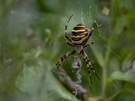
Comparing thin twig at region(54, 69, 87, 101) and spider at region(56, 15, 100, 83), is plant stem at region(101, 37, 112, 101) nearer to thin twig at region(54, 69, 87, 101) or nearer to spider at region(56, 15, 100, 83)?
thin twig at region(54, 69, 87, 101)

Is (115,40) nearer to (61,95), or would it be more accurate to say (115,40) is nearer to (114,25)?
(114,25)

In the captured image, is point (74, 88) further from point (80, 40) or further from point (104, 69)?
point (80, 40)

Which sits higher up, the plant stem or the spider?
the spider

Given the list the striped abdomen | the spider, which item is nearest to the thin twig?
the spider

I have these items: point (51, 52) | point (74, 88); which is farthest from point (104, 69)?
point (51, 52)

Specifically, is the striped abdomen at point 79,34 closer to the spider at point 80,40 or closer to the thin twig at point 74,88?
the spider at point 80,40

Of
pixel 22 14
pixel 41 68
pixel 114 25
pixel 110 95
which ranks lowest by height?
pixel 110 95

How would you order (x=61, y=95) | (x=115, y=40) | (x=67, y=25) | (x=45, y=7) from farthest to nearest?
(x=45, y=7) < (x=115, y=40) < (x=61, y=95) < (x=67, y=25)

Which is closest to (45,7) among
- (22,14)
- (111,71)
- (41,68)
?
(22,14)
